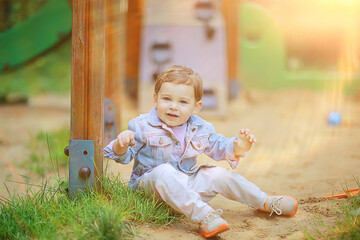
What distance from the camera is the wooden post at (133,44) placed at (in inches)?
253

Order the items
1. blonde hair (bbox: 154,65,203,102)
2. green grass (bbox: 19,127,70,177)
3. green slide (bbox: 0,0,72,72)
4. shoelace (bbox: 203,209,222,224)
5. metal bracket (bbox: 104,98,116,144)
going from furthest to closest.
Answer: green slide (bbox: 0,0,72,72) → metal bracket (bbox: 104,98,116,144) → green grass (bbox: 19,127,70,177) → blonde hair (bbox: 154,65,203,102) → shoelace (bbox: 203,209,222,224)

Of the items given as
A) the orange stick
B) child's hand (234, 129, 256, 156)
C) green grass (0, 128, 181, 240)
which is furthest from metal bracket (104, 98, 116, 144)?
the orange stick

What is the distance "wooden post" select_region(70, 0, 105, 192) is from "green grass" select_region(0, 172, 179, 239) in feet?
0.57

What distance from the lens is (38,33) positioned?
6.32 m

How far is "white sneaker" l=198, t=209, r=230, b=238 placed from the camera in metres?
1.96

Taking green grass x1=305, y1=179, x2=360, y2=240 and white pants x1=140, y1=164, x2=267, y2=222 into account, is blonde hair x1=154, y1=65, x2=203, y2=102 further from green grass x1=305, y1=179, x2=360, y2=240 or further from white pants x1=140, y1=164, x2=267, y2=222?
green grass x1=305, y1=179, x2=360, y2=240

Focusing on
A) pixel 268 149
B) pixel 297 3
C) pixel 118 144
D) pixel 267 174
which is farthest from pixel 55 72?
pixel 118 144

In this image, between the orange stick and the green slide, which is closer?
the orange stick

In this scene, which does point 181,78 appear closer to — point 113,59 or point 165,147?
point 165,147

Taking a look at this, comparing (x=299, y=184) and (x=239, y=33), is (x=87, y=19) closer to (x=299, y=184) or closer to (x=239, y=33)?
(x=299, y=184)

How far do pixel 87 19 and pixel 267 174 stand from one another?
1.77 m

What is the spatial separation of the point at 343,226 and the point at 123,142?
3.57ft

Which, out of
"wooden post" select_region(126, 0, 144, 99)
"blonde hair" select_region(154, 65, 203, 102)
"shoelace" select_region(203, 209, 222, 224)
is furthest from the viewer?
"wooden post" select_region(126, 0, 144, 99)

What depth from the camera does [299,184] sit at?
2961mm
